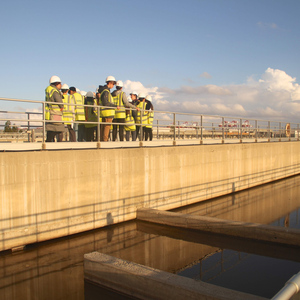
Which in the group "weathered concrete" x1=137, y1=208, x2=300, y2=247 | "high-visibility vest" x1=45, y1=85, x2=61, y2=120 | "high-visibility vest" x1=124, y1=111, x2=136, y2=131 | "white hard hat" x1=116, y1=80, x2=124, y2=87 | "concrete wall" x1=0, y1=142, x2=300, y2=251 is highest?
"white hard hat" x1=116, y1=80, x2=124, y2=87

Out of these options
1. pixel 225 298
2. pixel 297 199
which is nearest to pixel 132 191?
pixel 225 298

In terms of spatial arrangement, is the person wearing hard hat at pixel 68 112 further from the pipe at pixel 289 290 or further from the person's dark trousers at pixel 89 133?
the pipe at pixel 289 290

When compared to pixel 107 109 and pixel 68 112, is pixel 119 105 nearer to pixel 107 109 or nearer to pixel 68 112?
pixel 107 109

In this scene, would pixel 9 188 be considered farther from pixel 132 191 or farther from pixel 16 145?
pixel 132 191

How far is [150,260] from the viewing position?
7.99 m

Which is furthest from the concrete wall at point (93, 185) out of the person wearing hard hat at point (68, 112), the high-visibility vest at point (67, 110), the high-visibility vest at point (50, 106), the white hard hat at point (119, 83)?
the white hard hat at point (119, 83)

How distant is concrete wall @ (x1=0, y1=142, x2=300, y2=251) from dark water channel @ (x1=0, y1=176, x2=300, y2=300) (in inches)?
17.7

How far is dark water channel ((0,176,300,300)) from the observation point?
6.58 m

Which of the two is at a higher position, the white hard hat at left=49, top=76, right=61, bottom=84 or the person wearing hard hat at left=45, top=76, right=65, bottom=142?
the white hard hat at left=49, top=76, right=61, bottom=84

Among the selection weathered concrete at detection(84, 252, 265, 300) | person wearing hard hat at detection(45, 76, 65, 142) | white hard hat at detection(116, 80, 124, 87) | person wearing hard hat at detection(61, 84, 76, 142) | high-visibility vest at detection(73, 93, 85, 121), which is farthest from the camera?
white hard hat at detection(116, 80, 124, 87)

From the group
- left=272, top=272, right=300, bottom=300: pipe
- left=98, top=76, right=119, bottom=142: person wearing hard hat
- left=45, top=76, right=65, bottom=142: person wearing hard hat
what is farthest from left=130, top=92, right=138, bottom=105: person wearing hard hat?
left=272, top=272, right=300, bottom=300: pipe

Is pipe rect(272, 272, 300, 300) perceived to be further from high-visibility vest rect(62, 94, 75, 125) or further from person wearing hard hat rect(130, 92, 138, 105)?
person wearing hard hat rect(130, 92, 138, 105)

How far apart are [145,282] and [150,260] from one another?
2188 mm

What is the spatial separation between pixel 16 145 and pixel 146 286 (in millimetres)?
4575
